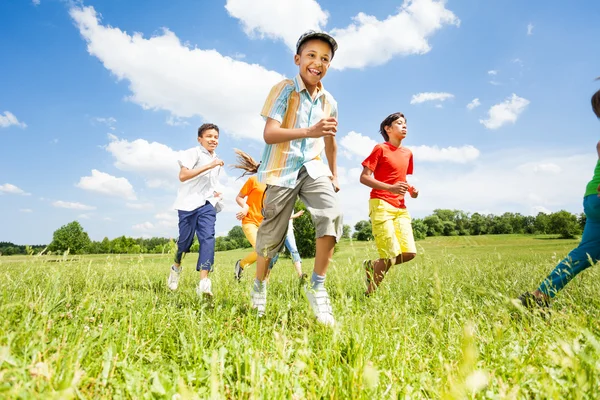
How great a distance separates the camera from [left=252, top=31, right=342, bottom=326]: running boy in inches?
125

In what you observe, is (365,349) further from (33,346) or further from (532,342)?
(33,346)

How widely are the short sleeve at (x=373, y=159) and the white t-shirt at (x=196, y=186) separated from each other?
7.39 ft

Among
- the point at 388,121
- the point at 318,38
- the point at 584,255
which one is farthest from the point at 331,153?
the point at 584,255

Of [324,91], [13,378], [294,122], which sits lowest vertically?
[13,378]

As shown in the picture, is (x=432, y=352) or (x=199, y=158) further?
(x=199, y=158)

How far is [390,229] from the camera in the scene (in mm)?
4738

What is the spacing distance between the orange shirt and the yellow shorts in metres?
2.50

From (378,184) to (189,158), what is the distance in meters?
Result: 2.71

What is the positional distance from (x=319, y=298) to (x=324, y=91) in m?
1.88

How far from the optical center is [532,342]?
7.44ft

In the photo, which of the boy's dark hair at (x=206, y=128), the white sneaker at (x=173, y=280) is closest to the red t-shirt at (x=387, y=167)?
the boy's dark hair at (x=206, y=128)

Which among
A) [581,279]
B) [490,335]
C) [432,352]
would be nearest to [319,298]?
[432,352]

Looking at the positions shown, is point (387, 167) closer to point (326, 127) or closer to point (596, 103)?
point (596, 103)

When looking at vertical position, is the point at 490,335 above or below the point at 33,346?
below
